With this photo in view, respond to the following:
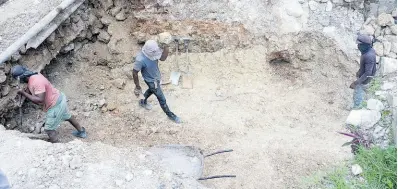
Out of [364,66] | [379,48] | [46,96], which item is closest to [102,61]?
[46,96]

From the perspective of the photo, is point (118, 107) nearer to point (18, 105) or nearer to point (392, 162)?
point (18, 105)

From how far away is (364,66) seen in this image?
21.5 ft

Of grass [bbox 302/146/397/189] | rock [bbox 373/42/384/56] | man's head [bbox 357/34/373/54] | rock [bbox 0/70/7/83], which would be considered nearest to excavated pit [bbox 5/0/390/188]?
rock [bbox 373/42/384/56]

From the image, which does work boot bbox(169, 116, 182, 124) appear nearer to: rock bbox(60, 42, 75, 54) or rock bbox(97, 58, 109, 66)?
rock bbox(97, 58, 109, 66)

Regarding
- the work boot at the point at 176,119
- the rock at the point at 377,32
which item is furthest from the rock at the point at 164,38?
the rock at the point at 377,32

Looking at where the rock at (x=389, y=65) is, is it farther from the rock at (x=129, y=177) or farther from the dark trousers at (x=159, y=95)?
the rock at (x=129, y=177)

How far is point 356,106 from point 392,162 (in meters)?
1.54

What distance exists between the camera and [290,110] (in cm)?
755

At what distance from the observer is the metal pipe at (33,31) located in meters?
6.48

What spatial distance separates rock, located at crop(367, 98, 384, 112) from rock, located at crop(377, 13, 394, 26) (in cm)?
191

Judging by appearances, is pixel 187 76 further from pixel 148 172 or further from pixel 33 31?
pixel 148 172

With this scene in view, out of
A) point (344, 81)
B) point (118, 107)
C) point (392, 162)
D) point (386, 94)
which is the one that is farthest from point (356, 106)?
point (118, 107)

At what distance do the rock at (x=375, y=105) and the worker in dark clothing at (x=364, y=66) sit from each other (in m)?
0.27

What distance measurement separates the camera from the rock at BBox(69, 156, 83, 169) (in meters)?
5.16
